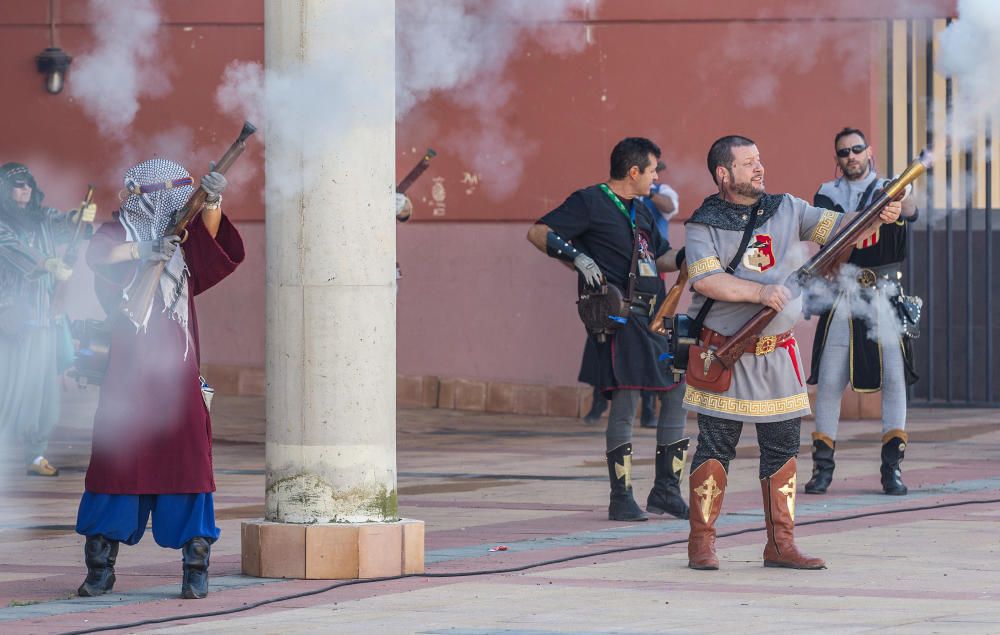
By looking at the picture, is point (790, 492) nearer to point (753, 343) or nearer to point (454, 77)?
point (753, 343)

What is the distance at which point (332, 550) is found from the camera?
8.05 metres

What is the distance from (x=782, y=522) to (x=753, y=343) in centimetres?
75

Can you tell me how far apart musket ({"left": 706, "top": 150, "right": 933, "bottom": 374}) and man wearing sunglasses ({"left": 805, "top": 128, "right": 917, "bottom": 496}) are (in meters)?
2.73

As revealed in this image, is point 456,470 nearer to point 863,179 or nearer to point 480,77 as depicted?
point 863,179

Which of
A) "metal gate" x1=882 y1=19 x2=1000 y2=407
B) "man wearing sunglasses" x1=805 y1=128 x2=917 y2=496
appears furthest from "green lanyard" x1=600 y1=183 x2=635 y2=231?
"metal gate" x1=882 y1=19 x2=1000 y2=407

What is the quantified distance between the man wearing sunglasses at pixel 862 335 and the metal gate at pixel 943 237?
18.5 feet

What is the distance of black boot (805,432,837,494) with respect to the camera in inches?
444

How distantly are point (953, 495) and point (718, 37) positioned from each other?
6.39 m

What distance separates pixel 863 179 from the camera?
447 inches

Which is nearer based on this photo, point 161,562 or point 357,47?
point 357,47

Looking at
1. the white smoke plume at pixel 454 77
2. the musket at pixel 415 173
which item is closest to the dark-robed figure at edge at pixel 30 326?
the white smoke plume at pixel 454 77

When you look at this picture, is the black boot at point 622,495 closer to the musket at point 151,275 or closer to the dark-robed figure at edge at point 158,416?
the dark-robed figure at edge at point 158,416

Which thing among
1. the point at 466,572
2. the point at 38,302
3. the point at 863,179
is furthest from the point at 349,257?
the point at 38,302

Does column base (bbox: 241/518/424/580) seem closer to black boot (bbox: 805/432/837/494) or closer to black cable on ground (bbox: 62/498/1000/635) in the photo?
black cable on ground (bbox: 62/498/1000/635)
